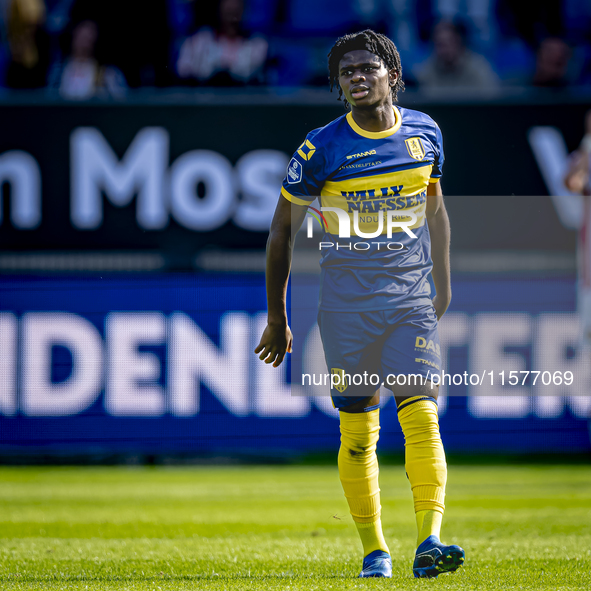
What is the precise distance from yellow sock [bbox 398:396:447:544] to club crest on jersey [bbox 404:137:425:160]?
0.89 metres

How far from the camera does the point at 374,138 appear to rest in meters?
3.61

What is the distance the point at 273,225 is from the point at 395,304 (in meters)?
0.54

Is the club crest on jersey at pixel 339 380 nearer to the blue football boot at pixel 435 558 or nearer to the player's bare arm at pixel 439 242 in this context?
the player's bare arm at pixel 439 242

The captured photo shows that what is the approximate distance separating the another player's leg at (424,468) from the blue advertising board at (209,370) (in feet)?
14.0

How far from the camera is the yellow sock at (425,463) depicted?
3.48 meters

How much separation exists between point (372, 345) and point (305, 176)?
2.21 ft

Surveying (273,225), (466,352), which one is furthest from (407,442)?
(466,352)

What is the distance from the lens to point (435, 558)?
132 inches

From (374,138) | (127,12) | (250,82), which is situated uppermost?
(127,12)

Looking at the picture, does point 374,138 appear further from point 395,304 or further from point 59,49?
point 59,49

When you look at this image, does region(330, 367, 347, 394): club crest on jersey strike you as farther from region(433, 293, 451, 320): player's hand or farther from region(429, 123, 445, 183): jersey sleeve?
region(429, 123, 445, 183): jersey sleeve

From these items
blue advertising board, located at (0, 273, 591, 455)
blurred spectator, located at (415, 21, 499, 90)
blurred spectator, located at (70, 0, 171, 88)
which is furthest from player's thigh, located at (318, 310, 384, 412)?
blurred spectator, located at (70, 0, 171, 88)

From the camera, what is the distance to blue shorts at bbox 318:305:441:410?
359 centimetres
